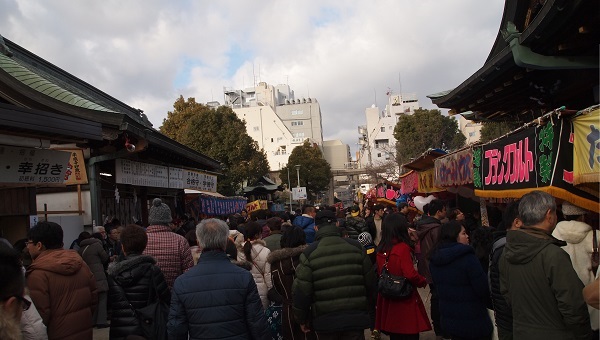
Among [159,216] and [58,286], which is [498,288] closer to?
[159,216]

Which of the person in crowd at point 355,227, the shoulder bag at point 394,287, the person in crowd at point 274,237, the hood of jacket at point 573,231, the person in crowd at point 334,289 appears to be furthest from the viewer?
the person in crowd at point 355,227

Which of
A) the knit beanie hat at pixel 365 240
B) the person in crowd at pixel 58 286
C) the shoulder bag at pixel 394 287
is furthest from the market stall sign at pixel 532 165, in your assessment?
the person in crowd at pixel 58 286

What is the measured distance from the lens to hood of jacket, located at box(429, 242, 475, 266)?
475 centimetres

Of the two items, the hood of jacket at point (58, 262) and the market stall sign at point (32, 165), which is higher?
the market stall sign at point (32, 165)

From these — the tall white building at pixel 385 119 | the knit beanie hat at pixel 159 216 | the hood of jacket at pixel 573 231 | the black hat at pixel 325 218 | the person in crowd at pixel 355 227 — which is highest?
the tall white building at pixel 385 119

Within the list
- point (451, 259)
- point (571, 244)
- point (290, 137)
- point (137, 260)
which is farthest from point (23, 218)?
point (290, 137)

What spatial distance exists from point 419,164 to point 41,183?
8952 mm

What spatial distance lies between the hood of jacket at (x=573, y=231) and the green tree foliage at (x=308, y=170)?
192 feet

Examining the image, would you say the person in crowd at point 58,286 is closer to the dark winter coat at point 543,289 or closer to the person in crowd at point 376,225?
the dark winter coat at point 543,289

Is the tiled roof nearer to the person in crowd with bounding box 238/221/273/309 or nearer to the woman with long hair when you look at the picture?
the person in crowd with bounding box 238/221/273/309

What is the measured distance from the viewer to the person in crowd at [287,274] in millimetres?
5434

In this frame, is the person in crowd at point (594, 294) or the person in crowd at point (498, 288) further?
the person in crowd at point (498, 288)

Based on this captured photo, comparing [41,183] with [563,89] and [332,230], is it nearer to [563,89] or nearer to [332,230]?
[332,230]

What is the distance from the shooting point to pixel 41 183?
27.1 ft
